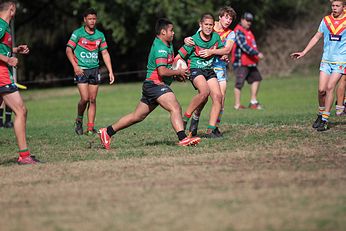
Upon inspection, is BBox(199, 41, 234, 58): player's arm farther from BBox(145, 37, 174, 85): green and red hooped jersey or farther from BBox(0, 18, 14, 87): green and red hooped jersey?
BBox(0, 18, 14, 87): green and red hooped jersey

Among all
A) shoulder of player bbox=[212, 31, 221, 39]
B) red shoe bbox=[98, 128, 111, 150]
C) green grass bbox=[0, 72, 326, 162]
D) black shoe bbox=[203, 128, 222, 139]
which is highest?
shoulder of player bbox=[212, 31, 221, 39]

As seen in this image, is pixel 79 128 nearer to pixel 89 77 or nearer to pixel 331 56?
pixel 89 77

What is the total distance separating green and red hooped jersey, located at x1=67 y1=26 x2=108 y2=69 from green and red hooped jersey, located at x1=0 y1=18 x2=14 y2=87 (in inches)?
151

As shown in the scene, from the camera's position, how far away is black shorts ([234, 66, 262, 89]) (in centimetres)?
2030

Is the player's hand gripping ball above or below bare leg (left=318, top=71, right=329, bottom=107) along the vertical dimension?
above

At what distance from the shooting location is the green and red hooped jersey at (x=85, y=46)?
556 inches

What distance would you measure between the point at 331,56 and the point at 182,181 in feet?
18.1

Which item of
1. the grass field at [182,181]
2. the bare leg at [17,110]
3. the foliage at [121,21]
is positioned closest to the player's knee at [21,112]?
the bare leg at [17,110]

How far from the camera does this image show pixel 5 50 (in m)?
10.2

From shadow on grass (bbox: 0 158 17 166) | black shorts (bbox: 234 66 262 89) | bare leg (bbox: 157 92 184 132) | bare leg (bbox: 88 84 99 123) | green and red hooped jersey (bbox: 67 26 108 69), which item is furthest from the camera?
black shorts (bbox: 234 66 262 89)

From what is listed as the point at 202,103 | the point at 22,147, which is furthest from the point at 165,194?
the point at 202,103

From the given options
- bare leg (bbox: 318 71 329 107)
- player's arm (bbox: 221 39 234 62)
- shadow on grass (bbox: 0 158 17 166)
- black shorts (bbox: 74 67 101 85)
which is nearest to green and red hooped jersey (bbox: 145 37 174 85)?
player's arm (bbox: 221 39 234 62)

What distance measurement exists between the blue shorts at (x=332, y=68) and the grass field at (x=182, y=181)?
3.32 feet

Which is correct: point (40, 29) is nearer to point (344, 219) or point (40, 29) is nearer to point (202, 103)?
point (202, 103)
